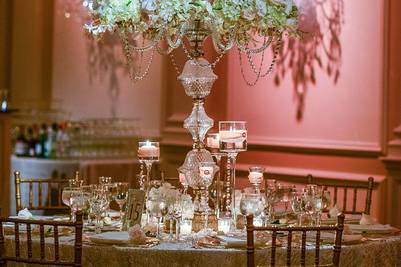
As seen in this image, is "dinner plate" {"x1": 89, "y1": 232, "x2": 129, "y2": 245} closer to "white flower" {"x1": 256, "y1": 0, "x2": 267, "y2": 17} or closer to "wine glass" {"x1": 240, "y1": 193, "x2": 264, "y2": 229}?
"wine glass" {"x1": 240, "y1": 193, "x2": 264, "y2": 229}

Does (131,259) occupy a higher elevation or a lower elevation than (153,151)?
lower

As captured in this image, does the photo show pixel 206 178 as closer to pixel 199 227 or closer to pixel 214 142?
pixel 199 227

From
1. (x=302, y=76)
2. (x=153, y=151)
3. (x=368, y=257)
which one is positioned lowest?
(x=368, y=257)

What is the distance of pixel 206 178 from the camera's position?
3.39 m

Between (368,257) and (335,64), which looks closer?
(368,257)

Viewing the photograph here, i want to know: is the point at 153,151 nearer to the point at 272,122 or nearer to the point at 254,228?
the point at 254,228

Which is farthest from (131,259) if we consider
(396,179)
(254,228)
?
(396,179)

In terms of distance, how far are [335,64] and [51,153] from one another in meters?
2.45

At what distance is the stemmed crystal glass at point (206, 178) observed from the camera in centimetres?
339

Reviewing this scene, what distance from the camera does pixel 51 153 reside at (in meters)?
6.50

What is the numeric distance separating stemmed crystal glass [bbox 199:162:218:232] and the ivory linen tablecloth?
0.37 m

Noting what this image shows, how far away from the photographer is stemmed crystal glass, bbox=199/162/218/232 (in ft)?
11.1

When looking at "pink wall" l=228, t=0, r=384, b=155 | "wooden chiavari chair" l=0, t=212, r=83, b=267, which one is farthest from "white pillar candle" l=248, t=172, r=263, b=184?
"pink wall" l=228, t=0, r=384, b=155

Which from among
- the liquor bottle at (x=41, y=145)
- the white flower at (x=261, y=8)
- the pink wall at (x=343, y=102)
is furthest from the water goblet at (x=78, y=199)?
the liquor bottle at (x=41, y=145)
